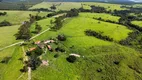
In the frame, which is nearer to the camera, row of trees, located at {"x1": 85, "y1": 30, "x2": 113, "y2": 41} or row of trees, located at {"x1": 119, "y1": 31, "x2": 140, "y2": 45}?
row of trees, located at {"x1": 119, "y1": 31, "x2": 140, "y2": 45}

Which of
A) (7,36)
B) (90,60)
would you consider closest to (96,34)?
(90,60)

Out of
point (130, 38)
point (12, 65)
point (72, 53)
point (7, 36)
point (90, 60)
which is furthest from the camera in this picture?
point (7, 36)

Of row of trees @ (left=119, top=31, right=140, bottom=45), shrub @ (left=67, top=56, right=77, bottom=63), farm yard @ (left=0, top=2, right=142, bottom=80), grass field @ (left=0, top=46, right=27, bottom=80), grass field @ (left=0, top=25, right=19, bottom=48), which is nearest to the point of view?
grass field @ (left=0, top=46, right=27, bottom=80)

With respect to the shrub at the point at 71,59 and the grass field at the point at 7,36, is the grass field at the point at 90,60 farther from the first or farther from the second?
the grass field at the point at 7,36

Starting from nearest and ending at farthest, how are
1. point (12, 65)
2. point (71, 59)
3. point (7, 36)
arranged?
1. point (12, 65)
2. point (71, 59)
3. point (7, 36)

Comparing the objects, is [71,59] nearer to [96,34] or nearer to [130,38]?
[96,34]

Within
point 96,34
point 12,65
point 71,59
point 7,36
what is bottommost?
point 12,65

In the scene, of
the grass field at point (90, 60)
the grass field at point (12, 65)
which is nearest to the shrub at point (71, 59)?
the grass field at point (90, 60)

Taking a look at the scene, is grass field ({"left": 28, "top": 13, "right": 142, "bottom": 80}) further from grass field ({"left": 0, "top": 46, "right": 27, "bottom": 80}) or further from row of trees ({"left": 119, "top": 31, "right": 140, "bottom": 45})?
grass field ({"left": 0, "top": 46, "right": 27, "bottom": 80})

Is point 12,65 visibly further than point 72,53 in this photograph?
No

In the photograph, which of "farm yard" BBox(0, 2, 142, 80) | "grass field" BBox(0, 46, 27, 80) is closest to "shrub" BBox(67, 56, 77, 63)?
"farm yard" BBox(0, 2, 142, 80)

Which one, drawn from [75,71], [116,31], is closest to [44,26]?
[116,31]
